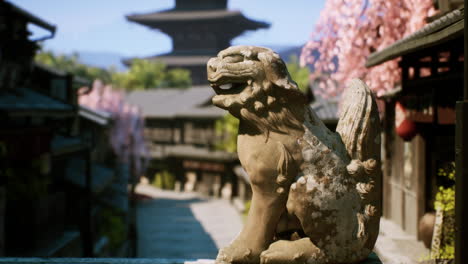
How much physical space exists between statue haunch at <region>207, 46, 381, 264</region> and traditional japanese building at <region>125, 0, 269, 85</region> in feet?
142

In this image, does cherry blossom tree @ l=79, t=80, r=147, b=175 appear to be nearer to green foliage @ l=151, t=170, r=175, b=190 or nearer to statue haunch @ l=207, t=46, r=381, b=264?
green foliage @ l=151, t=170, r=175, b=190

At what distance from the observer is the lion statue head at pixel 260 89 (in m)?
3.98

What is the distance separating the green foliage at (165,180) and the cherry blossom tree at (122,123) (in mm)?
1716

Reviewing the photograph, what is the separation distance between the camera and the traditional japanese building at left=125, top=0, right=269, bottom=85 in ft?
156

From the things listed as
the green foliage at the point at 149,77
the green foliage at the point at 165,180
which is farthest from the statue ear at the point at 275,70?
the green foliage at the point at 149,77

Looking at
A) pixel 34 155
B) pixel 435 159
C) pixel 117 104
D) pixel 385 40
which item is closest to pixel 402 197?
pixel 435 159

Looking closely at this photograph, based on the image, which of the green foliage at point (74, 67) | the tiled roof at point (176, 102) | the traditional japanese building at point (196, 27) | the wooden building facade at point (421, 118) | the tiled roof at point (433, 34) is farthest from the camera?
the green foliage at point (74, 67)

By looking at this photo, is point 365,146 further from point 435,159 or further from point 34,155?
point 34,155

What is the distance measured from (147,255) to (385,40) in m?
12.7

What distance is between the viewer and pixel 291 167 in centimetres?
403

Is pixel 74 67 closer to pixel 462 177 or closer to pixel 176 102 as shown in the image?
pixel 176 102

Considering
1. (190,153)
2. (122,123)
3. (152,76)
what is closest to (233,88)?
(190,153)

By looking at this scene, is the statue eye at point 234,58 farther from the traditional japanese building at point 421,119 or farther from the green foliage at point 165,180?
the green foliage at point 165,180

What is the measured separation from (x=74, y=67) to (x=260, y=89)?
2301 inches
